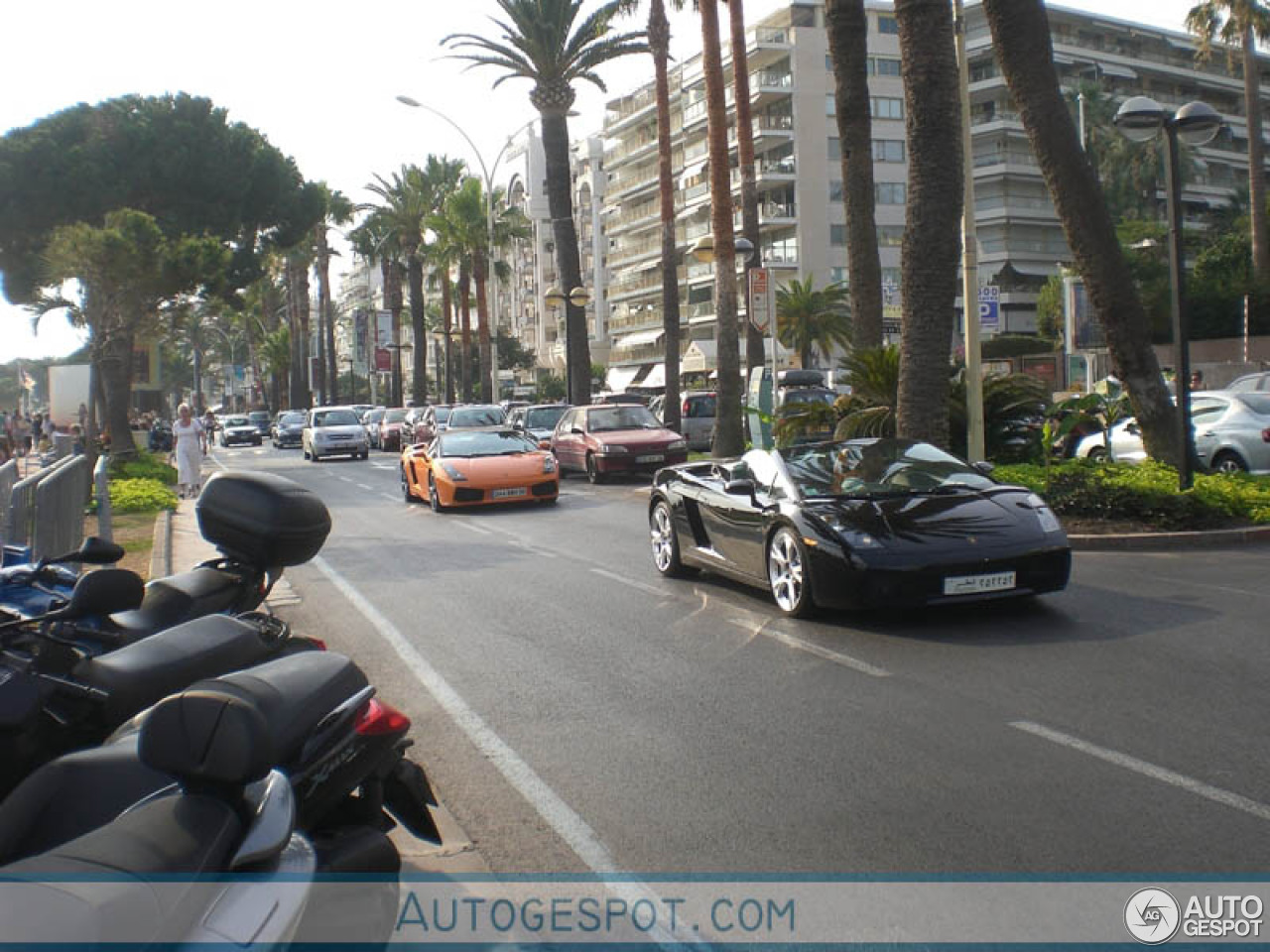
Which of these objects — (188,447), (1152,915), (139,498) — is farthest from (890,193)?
(1152,915)

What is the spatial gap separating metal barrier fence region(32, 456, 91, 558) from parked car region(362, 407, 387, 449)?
36932 mm

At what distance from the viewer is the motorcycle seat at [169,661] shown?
3.54 m

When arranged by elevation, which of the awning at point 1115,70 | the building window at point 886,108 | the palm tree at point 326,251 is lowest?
the palm tree at point 326,251

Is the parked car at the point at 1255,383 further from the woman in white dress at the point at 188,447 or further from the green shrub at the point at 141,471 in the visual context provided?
the green shrub at the point at 141,471

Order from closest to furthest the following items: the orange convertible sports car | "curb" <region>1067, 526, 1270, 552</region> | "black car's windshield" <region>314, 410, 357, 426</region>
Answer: "curb" <region>1067, 526, 1270, 552</region>, the orange convertible sports car, "black car's windshield" <region>314, 410, 357, 426</region>

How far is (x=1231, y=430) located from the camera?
59.2 ft

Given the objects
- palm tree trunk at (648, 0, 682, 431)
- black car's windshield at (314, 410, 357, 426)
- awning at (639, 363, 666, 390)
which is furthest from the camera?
awning at (639, 363, 666, 390)

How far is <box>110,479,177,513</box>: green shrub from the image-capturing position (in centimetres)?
2069

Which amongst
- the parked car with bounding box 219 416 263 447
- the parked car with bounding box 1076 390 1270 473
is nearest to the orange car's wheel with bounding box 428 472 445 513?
the parked car with bounding box 1076 390 1270 473

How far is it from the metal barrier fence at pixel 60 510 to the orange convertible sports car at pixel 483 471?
280 inches

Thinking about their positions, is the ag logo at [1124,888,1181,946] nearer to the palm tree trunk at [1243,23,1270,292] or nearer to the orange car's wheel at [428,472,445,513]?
the orange car's wheel at [428,472,445,513]

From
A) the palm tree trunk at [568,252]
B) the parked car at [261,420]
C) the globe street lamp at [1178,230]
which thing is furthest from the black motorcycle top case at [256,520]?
the parked car at [261,420]

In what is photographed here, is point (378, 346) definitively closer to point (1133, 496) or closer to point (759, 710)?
point (1133, 496)

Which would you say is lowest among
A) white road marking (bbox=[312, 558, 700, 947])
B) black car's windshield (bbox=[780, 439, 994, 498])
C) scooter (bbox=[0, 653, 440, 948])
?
white road marking (bbox=[312, 558, 700, 947])
